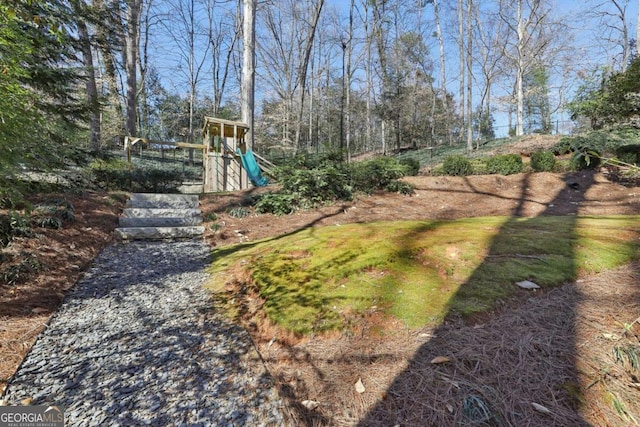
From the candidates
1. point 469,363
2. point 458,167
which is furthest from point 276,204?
point 458,167

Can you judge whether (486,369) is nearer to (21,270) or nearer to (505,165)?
(21,270)

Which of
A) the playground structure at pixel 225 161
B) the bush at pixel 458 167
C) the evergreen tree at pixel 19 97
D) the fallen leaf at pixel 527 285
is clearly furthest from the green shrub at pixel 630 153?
the evergreen tree at pixel 19 97

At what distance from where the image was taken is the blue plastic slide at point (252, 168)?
8.39 metres

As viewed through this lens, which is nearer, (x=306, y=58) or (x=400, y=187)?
(x=400, y=187)

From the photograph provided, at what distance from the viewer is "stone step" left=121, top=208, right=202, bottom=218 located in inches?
207

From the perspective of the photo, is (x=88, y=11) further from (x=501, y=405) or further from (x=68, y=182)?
(x=501, y=405)

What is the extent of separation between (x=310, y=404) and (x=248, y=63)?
9.05 m

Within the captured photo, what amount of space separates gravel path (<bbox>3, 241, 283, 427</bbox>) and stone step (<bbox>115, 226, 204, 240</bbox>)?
187cm

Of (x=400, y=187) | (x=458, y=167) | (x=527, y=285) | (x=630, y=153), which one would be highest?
(x=630, y=153)

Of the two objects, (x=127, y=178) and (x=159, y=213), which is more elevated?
(x=127, y=178)

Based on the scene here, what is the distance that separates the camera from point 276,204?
19.4 ft

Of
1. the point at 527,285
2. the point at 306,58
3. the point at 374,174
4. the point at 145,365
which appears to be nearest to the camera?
the point at 145,365

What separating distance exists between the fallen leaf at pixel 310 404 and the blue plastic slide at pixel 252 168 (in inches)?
288

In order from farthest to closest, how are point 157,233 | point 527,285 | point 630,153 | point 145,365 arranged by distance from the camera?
point 630,153 < point 157,233 < point 527,285 < point 145,365
